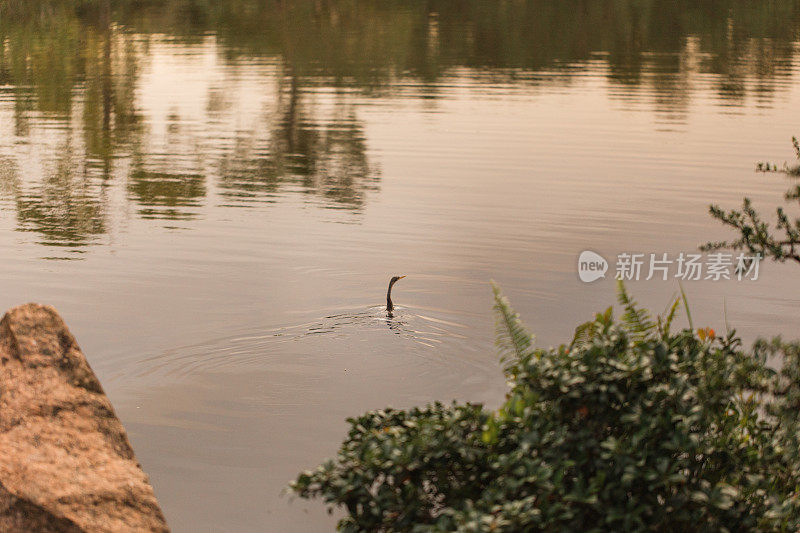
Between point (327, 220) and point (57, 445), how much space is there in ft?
33.6

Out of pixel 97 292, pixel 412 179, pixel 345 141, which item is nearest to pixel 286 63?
pixel 345 141

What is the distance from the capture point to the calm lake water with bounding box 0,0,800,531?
8.98 meters

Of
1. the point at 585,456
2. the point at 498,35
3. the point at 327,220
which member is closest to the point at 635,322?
the point at 585,456

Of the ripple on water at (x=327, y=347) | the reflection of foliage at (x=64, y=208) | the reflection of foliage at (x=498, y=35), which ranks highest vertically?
the reflection of foliage at (x=498, y=35)

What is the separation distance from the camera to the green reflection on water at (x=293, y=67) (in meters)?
19.4

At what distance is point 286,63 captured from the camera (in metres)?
41.5

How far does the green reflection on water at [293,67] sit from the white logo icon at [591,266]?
4.94m

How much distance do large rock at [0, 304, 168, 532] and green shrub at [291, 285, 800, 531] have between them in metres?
1.44

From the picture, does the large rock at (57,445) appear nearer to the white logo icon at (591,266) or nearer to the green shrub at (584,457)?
the green shrub at (584,457)

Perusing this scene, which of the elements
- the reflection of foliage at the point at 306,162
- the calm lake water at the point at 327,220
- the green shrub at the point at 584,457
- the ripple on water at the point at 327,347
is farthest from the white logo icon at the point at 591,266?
the green shrub at the point at 584,457

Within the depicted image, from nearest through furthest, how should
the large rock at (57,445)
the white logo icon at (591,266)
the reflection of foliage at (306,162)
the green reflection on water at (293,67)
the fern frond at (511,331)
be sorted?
1. the fern frond at (511,331)
2. the large rock at (57,445)
3. the white logo icon at (591,266)
4. the reflection of foliage at (306,162)
5. the green reflection on water at (293,67)

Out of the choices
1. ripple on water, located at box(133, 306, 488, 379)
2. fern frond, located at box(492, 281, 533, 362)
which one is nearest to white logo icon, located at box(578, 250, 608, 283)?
ripple on water, located at box(133, 306, 488, 379)

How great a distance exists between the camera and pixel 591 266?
13180 mm

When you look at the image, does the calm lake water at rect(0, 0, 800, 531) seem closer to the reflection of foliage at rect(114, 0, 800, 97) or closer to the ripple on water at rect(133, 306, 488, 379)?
the ripple on water at rect(133, 306, 488, 379)
